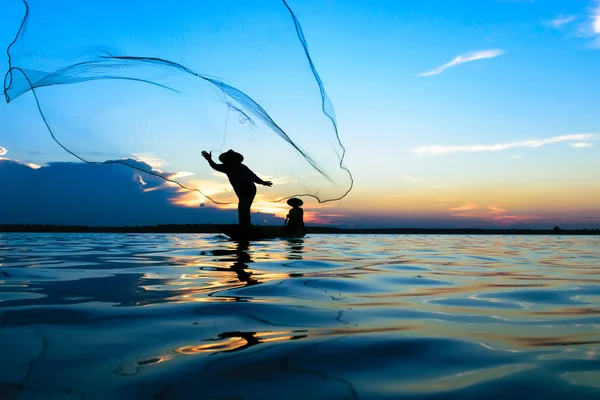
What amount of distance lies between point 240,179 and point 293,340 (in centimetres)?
1520

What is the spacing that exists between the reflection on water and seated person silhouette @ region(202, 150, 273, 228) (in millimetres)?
11263

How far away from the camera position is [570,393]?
236cm

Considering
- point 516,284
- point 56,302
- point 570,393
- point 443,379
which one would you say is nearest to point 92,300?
point 56,302

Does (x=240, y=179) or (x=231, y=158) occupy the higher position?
(x=231, y=158)

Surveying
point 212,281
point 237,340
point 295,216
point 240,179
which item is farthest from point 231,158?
point 237,340

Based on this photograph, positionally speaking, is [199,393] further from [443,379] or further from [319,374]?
[443,379]

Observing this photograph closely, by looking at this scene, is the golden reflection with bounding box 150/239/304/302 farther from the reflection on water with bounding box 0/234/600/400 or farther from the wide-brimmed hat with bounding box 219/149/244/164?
the wide-brimmed hat with bounding box 219/149/244/164

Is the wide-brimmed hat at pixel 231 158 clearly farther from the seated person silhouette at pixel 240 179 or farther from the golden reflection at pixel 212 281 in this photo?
the golden reflection at pixel 212 281

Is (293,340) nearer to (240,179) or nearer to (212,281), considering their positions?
(212,281)

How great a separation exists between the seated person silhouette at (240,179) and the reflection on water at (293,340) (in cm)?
1126

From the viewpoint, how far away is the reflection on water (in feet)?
7.90

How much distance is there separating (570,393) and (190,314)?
3.01 metres

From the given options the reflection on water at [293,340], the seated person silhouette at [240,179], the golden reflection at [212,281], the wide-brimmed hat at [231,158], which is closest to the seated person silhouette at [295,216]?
the seated person silhouette at [240,179]

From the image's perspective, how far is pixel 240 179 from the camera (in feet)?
59.9
